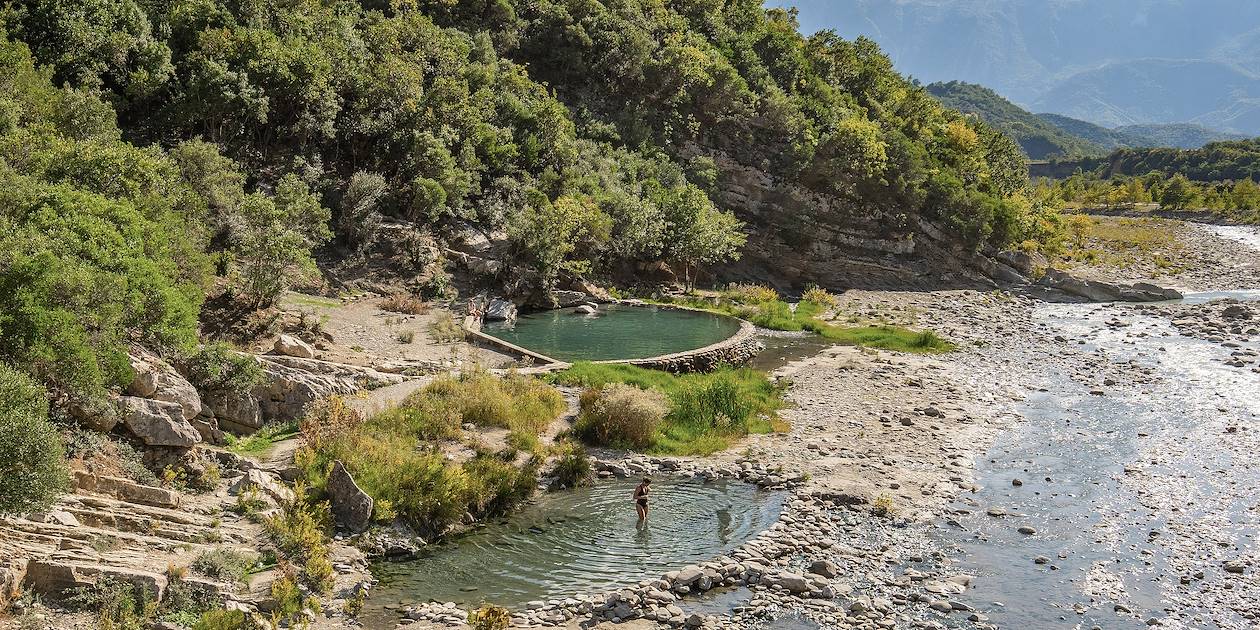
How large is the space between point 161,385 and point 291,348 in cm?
785

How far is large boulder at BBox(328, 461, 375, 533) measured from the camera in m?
18.0

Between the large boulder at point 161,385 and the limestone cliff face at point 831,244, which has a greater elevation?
the limestone cliff face at point 831,244

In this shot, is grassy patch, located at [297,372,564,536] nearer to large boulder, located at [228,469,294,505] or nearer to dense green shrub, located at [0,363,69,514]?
large boulder, located at [228,469,294,505]

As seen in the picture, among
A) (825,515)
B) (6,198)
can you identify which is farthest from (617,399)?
(6,198)

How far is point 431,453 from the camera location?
20.8 meters

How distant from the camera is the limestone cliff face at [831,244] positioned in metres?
65.4

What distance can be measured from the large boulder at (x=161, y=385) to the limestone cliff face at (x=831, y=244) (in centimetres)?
4704

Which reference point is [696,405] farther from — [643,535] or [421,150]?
[421,150]

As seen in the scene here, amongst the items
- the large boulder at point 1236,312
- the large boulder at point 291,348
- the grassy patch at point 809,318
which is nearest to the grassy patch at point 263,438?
the large boulder at point 291,348

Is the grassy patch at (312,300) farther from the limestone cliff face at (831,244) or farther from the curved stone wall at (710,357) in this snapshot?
the limestone cliff face at (831,244)

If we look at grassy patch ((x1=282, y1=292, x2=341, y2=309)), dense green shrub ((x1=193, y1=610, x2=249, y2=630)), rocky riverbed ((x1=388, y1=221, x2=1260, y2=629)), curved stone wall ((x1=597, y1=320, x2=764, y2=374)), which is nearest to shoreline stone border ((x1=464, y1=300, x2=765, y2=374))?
curved stone wall ((x1=597, y1=320, x2=764, y2=374))

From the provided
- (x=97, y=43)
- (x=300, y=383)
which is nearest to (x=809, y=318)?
(x=300, y=383)

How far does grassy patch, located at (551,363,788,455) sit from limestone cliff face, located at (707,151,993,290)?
3272 centimetres

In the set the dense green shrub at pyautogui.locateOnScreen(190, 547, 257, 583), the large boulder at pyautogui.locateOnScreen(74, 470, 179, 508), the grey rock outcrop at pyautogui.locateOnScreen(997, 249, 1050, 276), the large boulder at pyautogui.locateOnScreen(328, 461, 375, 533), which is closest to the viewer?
the dense green shrub at pyautogui.locateOnScreen(190, 547, 257, 583)
